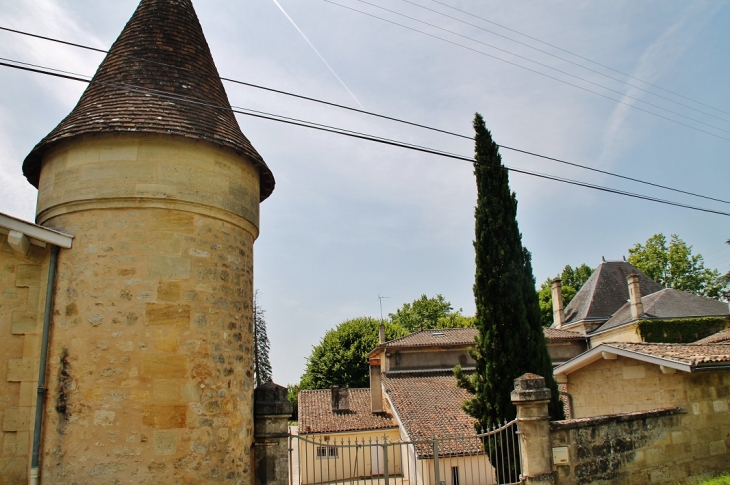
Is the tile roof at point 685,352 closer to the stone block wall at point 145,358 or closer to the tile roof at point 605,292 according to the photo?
the stone block wall at point 145,358

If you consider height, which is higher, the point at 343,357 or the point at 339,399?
the point at 343,357

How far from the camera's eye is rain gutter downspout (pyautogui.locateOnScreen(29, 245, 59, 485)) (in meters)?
6.68

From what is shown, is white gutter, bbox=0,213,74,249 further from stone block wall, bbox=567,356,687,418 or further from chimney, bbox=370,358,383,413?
chimney, bbox=370,358,383,413

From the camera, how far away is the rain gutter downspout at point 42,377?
263 inches

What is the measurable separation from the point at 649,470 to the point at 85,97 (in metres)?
11.9

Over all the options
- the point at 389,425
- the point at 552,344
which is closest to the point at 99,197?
the point at 389,425

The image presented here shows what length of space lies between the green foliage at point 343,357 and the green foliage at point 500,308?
30062 mm

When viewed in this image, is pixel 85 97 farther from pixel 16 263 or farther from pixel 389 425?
pixel 389 425

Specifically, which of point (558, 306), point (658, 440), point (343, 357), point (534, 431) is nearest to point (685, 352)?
point (658, 440)

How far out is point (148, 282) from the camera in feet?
23.8

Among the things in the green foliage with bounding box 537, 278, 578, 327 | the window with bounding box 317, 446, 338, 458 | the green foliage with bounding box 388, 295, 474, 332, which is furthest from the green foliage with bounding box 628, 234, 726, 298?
the window with bounding box 317, 446, 338, 458

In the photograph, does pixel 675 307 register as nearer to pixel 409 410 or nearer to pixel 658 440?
pixel 409 410

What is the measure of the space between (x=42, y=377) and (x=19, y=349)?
1.76ft

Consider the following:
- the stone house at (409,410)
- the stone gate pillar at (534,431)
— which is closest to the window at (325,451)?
the stone house at (409,410)
